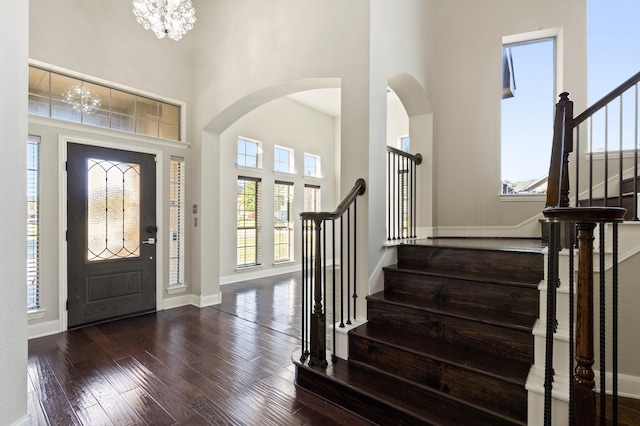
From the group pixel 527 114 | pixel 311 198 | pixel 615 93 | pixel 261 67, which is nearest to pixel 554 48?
pixel 527 114

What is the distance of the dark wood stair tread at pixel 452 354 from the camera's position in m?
1.83

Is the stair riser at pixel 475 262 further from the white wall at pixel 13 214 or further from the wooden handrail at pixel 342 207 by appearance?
the white wall at pixel 13 214

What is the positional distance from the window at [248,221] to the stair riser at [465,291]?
4.34 metres

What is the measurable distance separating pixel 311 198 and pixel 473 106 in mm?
4760

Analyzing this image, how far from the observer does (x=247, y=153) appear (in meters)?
6.62

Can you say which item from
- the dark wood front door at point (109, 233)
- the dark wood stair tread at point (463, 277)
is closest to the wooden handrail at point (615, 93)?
the dark wood stair tread at point (463, 277)

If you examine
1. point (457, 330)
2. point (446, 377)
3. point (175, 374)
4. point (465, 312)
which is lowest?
point (175, 374)

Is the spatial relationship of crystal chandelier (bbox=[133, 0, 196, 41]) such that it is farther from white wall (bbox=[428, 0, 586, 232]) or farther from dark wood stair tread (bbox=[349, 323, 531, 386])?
dark wood stair tread (bbox=[349, 323, 531, 386])

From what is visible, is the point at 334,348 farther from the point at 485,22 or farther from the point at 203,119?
the point at 485,22

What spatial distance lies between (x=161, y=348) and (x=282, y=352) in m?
1.21

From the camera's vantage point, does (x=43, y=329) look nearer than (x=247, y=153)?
Yes

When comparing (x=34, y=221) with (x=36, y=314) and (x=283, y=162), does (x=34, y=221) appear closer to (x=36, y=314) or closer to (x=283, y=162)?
(x=36, y=314)

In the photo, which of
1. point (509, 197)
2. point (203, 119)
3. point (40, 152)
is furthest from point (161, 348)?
point (509, 197)

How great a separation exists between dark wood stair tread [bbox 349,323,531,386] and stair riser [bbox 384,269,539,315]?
0.36 m
